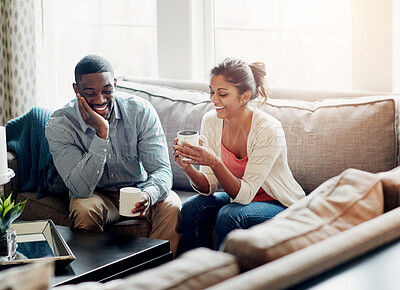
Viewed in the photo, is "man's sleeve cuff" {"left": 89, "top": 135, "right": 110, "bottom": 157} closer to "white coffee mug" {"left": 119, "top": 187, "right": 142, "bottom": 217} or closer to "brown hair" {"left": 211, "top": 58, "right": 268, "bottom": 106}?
"white coffee mug" {"left": 119, "top": 187, "right": 142, "bottom": 217}

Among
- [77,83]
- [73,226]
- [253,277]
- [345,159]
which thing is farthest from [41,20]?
[253,277]

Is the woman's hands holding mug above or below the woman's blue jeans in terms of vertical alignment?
above

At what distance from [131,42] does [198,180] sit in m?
1.79

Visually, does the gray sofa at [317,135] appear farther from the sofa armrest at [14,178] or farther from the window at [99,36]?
the window at [99,36]

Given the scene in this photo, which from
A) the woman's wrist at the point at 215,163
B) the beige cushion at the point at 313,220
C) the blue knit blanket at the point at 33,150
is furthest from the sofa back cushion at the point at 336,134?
the beige cushion at the point at 313,220

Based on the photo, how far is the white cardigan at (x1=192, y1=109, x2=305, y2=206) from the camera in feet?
8.91

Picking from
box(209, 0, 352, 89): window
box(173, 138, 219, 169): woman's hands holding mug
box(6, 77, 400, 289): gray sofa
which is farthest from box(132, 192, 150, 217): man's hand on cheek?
box(209, 0, 352, 89): window

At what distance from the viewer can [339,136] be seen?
2.93m

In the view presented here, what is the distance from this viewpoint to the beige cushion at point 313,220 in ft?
4.24

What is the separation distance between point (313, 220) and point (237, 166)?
1.41m

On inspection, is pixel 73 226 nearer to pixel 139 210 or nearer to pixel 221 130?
pixel 139 210

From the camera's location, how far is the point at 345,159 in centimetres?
292

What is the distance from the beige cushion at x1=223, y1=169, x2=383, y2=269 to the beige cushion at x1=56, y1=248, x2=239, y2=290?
2.0 inches

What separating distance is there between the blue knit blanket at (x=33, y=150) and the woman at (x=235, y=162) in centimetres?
74
